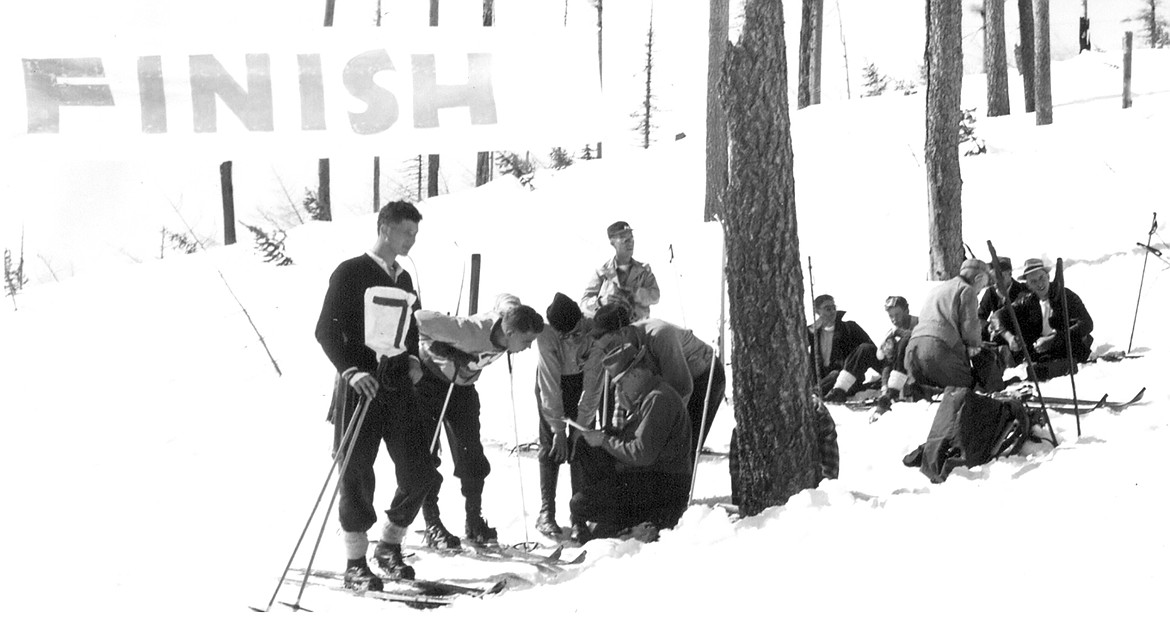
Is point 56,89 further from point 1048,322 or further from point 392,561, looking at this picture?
point 1048,322

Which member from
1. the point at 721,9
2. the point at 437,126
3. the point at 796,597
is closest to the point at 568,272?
the point at 721,9

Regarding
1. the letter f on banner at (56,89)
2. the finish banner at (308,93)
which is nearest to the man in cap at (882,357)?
the finish banner at (308,93)

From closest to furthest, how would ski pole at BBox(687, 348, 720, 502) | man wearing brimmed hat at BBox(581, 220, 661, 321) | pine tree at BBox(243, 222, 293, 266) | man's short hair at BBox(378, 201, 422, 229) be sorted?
man's short hair at BBox(378, 201, 422, 229) < ski pole at BBox(687, 348, 720, 502) < man wearing brimmed hat at BBox(581, 220, 661, 321) < pine tree at BBox(243, 222, 293, 266)

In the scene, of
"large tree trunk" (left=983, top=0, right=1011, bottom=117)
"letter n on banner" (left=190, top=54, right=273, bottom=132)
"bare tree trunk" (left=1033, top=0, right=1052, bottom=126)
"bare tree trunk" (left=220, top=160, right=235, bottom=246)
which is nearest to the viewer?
"letter n on banner" (left=190, top=54, right=273, bottom=132)

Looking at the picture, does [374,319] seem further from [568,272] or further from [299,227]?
[299,227]

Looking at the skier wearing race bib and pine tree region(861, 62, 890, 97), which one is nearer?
the skier wearing race bib

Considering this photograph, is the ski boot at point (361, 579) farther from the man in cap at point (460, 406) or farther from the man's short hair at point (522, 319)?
the man's short hair at point (522, 319)

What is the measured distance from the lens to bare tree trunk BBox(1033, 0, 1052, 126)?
19.0 metres

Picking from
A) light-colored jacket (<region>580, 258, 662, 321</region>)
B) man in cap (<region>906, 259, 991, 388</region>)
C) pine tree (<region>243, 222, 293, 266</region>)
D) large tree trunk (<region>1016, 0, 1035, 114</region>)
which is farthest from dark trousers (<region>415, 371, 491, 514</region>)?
large tree trunk (<region>1016, 0, 1035, 114</region>)

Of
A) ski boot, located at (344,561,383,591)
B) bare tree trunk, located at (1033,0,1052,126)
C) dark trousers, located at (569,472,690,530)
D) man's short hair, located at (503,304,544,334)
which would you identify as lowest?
ski boot, located at (344,561,383,591)

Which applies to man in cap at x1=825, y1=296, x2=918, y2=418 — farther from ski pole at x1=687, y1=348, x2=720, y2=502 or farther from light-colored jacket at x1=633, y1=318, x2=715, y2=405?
light-colored jacket at x1=633, y1=318, x2=715, y2=405

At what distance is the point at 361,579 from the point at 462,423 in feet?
4.77

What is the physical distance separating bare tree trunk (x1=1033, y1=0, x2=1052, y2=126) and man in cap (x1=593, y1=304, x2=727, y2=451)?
43.3 feet

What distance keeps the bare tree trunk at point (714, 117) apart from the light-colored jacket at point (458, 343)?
34.0 feet
